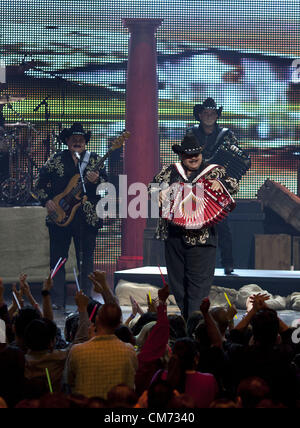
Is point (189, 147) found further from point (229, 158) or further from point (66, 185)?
point (229, 158)

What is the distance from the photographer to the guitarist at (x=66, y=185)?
26.3 ft

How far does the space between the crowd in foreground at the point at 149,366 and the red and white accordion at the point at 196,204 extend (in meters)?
1.93

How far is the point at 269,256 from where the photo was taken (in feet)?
30.6

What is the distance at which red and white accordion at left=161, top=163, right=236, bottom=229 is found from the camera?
229 inches

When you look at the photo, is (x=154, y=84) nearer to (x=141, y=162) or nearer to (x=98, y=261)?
(x=141, y=162)

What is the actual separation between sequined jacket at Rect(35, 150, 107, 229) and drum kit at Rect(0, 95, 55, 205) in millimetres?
1045

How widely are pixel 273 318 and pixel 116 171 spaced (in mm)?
6925

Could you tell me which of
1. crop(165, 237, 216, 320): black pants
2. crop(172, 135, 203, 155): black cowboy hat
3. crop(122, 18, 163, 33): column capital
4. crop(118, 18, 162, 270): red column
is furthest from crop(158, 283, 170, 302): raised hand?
crop(122, 18, 163, 33): column capital

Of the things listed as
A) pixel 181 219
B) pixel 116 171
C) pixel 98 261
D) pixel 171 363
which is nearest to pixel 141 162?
pixel 116 171

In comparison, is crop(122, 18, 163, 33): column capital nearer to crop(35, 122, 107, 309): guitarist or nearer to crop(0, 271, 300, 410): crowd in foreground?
crop(35, 122, 107, 309): guitarist

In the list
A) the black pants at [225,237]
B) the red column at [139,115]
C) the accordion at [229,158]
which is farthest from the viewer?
the red column at [139,115]

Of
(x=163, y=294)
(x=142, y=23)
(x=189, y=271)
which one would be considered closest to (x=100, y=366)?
(x=163, y=294)

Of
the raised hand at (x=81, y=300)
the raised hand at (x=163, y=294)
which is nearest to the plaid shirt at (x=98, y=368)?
the raised hand at (x=163, y=294)

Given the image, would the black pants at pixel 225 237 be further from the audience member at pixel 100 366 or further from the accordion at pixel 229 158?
the audience member at pixel 100 366
